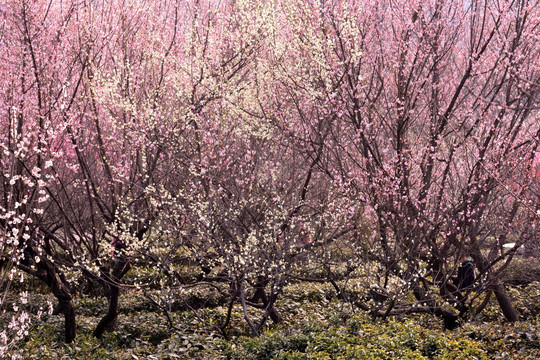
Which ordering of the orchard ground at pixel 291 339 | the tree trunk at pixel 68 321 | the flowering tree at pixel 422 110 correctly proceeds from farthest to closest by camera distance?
the flowering tree at pixel 422 110 < the tree trunk at pixel 68 321 < the orchard ground at pixel 291 339

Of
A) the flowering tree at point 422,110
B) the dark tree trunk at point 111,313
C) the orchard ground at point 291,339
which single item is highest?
the flowering tree at point 422,110

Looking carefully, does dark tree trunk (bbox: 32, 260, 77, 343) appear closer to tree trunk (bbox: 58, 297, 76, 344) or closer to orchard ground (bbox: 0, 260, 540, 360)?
tree trunk (bbox: 58, 297, 76, 344)

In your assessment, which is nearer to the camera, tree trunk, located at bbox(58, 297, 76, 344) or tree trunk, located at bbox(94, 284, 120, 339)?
tree trunk, located at bbox(58, 297, 76, 344)

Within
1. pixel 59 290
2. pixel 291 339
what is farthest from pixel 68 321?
pixel 291 339

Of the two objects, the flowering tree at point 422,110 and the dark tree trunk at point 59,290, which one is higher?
the flowering tree at point 422,110

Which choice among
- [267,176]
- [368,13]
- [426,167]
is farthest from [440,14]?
[267,176]

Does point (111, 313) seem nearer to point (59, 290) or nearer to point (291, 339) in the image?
point (59, 290)

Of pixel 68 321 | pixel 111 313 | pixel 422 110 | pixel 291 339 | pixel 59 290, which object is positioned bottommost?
pixel 291 339

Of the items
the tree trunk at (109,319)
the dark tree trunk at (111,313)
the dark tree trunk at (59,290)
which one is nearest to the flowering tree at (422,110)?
the dark tree trunk at (111,313)

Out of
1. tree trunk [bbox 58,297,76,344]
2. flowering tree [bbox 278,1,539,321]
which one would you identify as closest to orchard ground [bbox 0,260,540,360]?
tree trunk [bbox 58,297,76,344]

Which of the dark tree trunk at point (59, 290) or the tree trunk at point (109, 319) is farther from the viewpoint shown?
the tree trunk at point (109, 319)

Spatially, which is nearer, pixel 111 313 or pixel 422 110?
pixel 111 313

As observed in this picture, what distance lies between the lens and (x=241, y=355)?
6914mm

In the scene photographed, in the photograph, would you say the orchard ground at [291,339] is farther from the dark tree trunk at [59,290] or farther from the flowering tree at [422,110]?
the flowering tree at [422,110]
